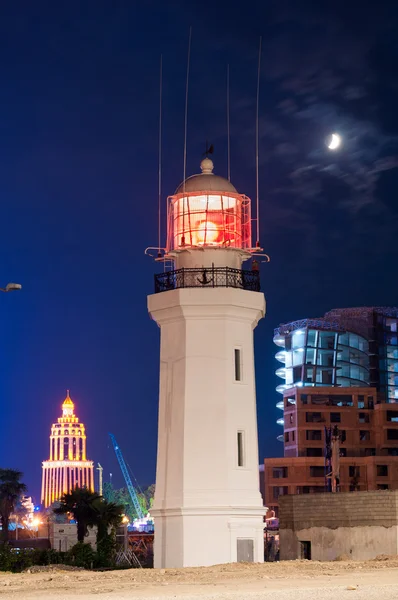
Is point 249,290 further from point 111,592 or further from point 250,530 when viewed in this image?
point 111,592

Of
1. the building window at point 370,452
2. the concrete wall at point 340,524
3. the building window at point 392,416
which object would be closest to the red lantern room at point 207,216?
the concrete wall at point 340,524

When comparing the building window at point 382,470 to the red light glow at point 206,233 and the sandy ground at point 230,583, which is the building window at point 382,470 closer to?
the red light glow at point 206,233

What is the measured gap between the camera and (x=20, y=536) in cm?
12406

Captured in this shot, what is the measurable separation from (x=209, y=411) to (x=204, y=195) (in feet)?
24.7

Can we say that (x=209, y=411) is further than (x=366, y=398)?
No

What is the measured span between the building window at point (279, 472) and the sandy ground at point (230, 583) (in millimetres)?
119355

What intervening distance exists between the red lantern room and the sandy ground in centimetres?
1359

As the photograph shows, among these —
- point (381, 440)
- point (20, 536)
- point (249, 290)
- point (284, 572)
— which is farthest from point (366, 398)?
point (284, 572)

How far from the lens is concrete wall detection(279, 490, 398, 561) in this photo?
35.3 m

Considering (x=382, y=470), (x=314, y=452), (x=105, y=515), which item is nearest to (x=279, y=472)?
(x=314, y=452)

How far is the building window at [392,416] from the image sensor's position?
520ft

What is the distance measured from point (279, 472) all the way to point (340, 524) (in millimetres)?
111444

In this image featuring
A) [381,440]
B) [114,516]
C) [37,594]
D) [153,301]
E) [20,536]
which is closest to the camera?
[37,594]

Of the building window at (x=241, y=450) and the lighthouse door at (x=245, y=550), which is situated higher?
the building window at (x=241, y=450)
